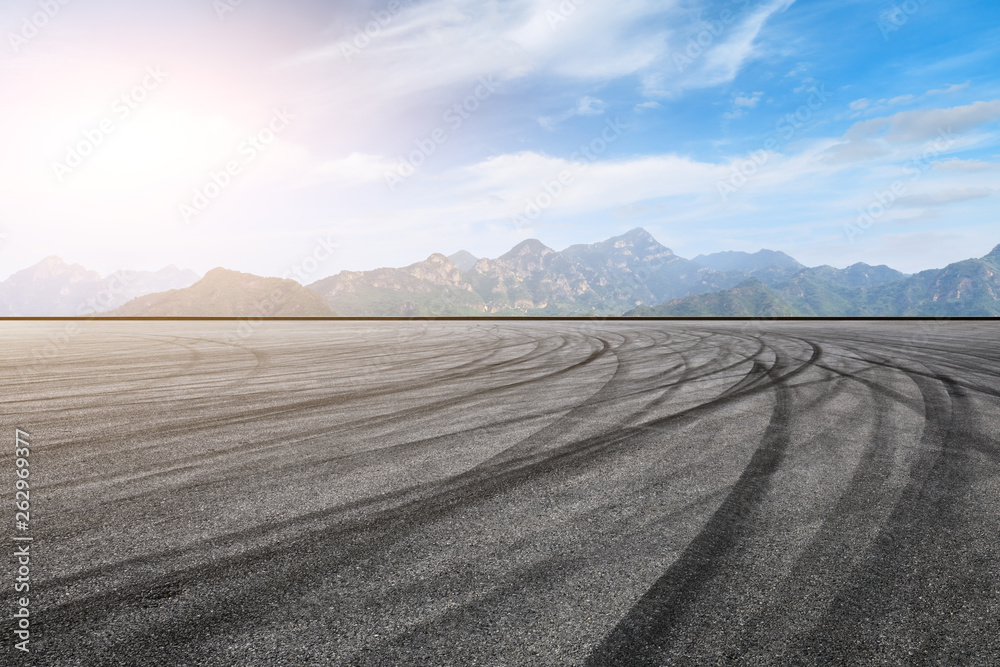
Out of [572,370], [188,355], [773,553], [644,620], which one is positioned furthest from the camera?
[188,355]

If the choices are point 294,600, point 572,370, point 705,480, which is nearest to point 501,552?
point 294,600

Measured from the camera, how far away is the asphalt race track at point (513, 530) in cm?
238

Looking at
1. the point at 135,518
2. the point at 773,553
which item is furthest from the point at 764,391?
the point at 135,518

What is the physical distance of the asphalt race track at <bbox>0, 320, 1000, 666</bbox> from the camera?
7.79 ft

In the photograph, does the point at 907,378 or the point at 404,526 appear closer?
the point at 404,526

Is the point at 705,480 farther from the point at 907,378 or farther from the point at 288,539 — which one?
the point at 907,378

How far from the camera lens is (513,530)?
11.5ft

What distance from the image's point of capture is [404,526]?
3.57 metres

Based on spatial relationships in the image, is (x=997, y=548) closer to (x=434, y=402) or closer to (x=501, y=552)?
(x=501, y=552)

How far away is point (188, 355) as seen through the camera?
14.9m

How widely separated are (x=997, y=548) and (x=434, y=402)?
6318 millimetres

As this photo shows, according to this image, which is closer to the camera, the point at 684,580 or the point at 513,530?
the point at 684,580

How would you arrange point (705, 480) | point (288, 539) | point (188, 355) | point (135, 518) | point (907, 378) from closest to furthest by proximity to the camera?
1. point (288, 539)
2. point (135, 518)
3. point (705, 480)
4. point (907, 378)
5. point (188, 355)

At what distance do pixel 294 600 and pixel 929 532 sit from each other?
416 cm
